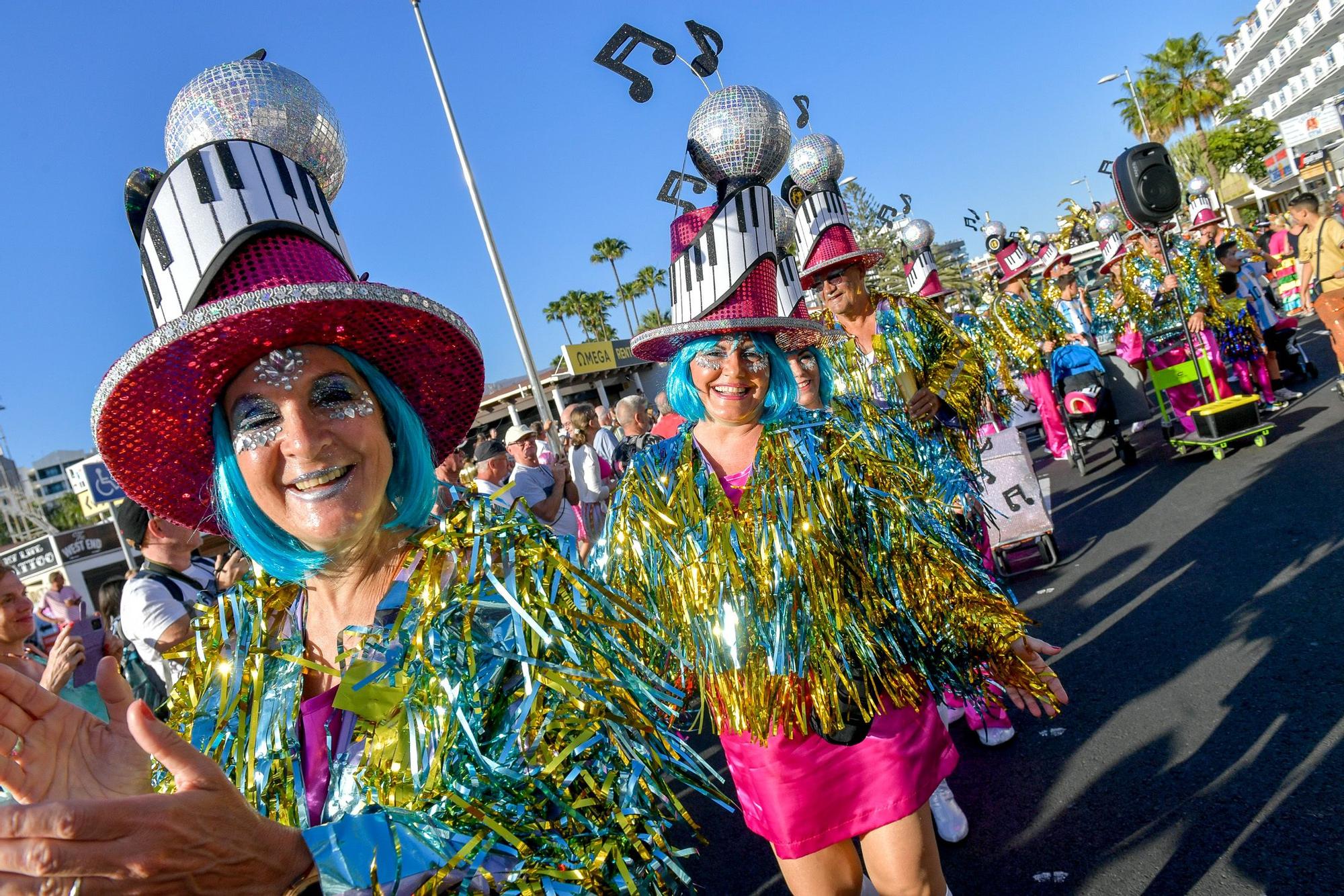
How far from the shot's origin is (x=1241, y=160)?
4262cm

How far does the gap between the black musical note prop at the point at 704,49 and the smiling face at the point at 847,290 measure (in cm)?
121

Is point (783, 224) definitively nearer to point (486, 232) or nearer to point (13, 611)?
point (13, 611)

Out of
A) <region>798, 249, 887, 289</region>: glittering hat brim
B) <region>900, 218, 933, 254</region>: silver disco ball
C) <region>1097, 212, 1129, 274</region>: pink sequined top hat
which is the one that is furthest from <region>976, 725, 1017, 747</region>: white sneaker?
<region>1097, 212, 1129, 274</region>: pink sequined top hat

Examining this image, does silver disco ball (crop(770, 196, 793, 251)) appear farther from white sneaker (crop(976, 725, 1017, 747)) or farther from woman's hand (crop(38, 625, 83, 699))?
woman's hand (crop(38, 625, 83, 699))

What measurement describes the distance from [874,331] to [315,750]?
3.67 meters

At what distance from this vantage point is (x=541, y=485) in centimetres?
624

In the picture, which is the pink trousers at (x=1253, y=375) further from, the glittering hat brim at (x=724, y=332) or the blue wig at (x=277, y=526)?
the blue wig at (x=277, y=526)

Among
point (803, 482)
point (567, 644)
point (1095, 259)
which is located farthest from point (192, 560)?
point (1095, 259)

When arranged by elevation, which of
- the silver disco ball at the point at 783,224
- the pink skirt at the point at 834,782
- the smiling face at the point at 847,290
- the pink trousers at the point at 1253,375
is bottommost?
the pink trousers at the point at 1253,375

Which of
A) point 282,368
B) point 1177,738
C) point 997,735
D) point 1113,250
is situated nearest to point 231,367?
point 282,368

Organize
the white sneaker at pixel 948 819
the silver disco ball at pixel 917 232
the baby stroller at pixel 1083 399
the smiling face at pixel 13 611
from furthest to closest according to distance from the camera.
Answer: the baby stroller at pixel 1083 399 < the silver disco ball at pixel 917 232 < the smiling face at pixel 13 611 < the white sneaker at pixel 948 819

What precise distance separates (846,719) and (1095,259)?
29306 millimetres

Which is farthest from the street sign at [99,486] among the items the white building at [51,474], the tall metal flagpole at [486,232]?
the white building at [51,474]

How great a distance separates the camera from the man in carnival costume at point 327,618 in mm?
1130
